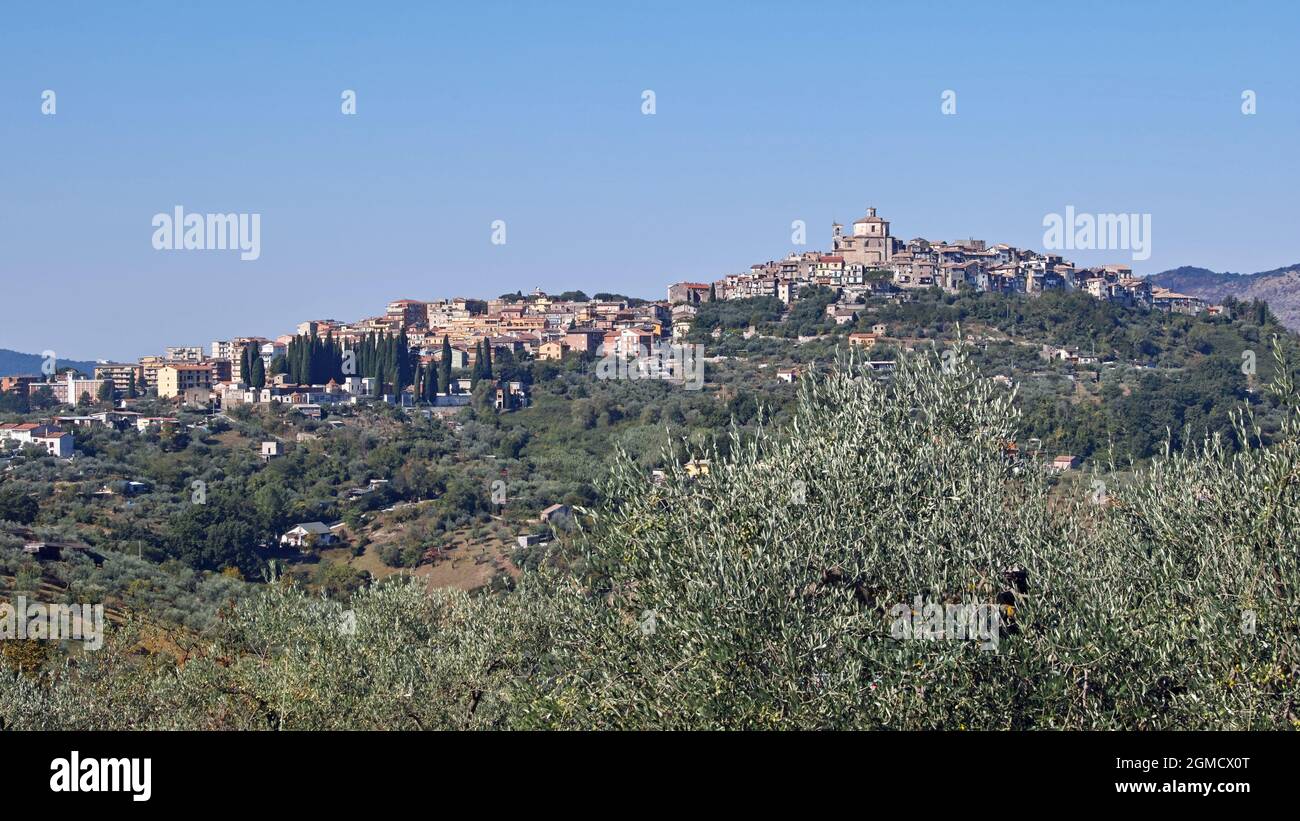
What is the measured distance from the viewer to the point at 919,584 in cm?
906

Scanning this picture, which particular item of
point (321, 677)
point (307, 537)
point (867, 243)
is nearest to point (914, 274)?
point (867, 243)

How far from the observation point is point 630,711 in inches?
358

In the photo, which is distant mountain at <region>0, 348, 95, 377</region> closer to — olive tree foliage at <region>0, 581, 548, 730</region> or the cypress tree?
the cypress tree

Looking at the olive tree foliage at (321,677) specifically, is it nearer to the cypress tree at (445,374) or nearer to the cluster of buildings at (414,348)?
the cluster of buildings at (414,348)

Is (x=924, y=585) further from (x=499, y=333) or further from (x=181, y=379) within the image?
(x=499, y=333)

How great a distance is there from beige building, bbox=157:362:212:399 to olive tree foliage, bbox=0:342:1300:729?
75.8 metres

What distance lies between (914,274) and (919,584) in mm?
103179

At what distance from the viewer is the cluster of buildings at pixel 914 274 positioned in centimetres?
10706

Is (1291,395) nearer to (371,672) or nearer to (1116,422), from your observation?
(371,672)

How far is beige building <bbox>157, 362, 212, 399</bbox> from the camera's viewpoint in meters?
83.2

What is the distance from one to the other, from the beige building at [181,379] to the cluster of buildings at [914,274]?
38.4 metres
